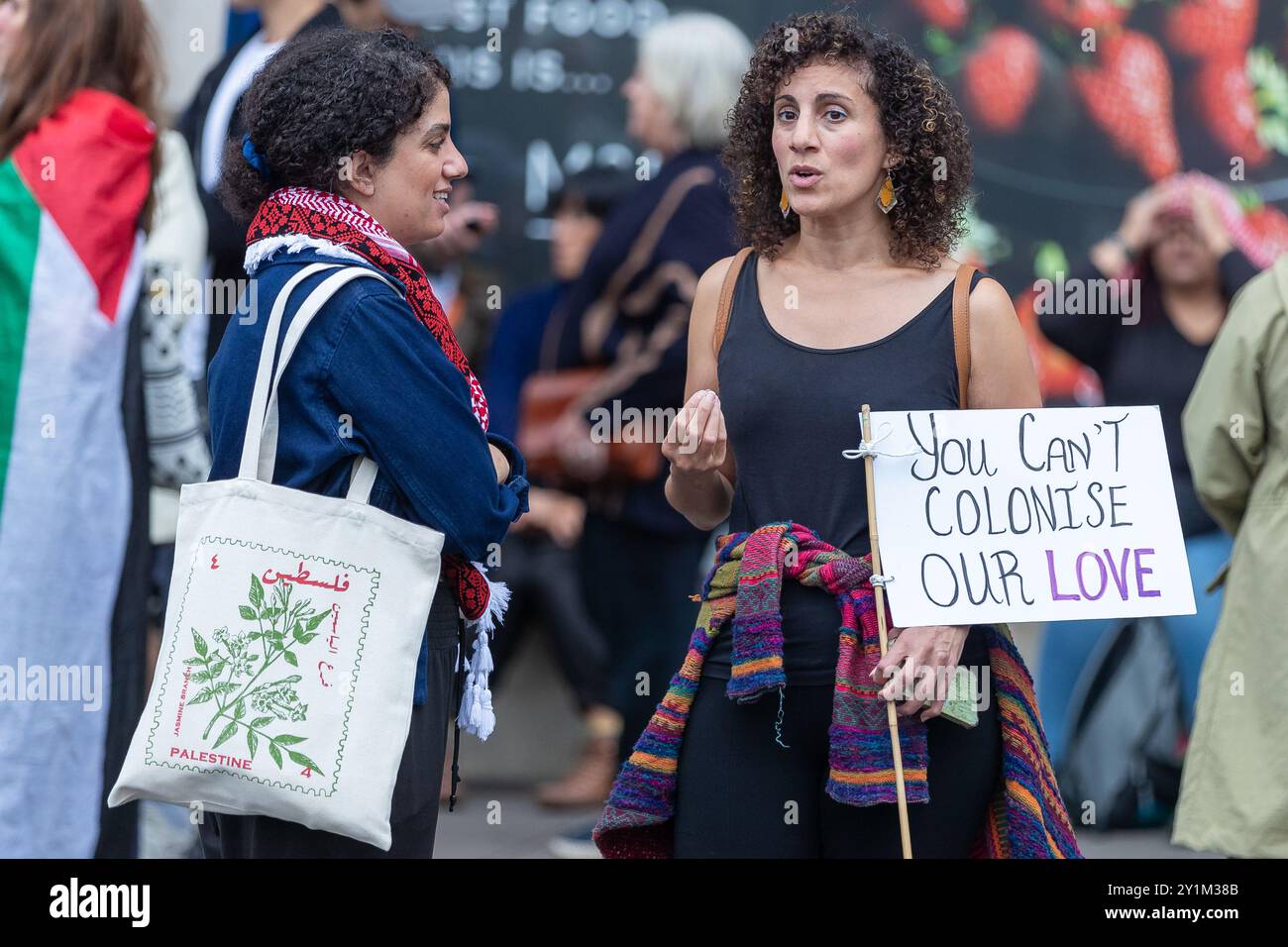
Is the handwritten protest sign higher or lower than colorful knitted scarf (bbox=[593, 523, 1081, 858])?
higher

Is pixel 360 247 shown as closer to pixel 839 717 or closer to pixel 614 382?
pixel 839 717

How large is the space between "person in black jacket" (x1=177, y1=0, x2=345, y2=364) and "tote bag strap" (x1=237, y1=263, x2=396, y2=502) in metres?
1.91

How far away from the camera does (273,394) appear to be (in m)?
2.77

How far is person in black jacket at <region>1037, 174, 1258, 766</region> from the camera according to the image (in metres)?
5.82

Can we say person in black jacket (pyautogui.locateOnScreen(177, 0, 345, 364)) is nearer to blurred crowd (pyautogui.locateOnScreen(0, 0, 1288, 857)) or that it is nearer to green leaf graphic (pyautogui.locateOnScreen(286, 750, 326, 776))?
blurred crowd (pyautogui.locateOnScreen(0, 0, 1288, 857))

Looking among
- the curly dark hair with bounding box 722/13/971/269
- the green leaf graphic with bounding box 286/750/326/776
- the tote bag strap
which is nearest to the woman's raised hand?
the curly dark hair with bounding box 722/13/971/269

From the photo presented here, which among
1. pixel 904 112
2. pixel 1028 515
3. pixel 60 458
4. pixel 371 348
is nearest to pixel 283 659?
pixel 371 348

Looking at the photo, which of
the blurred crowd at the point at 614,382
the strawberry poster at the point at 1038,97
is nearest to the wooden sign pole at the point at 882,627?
the blurred crowd at the point at 614,382

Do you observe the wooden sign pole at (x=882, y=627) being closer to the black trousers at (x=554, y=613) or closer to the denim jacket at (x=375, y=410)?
the denim jacket at (x=375, y=410)

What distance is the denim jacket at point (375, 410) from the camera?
2781 millimetres

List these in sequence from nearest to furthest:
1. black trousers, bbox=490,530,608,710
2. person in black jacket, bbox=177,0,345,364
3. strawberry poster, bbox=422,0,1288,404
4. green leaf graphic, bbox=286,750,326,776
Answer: green leaf graphic, bbox=286,750,326,776 < person in black jacket, bbox=177,0,345,364 < strawberry poster, bbox=422,0,1288,404 < black trousers, bbox=490,530,608,710

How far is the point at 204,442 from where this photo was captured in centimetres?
460
